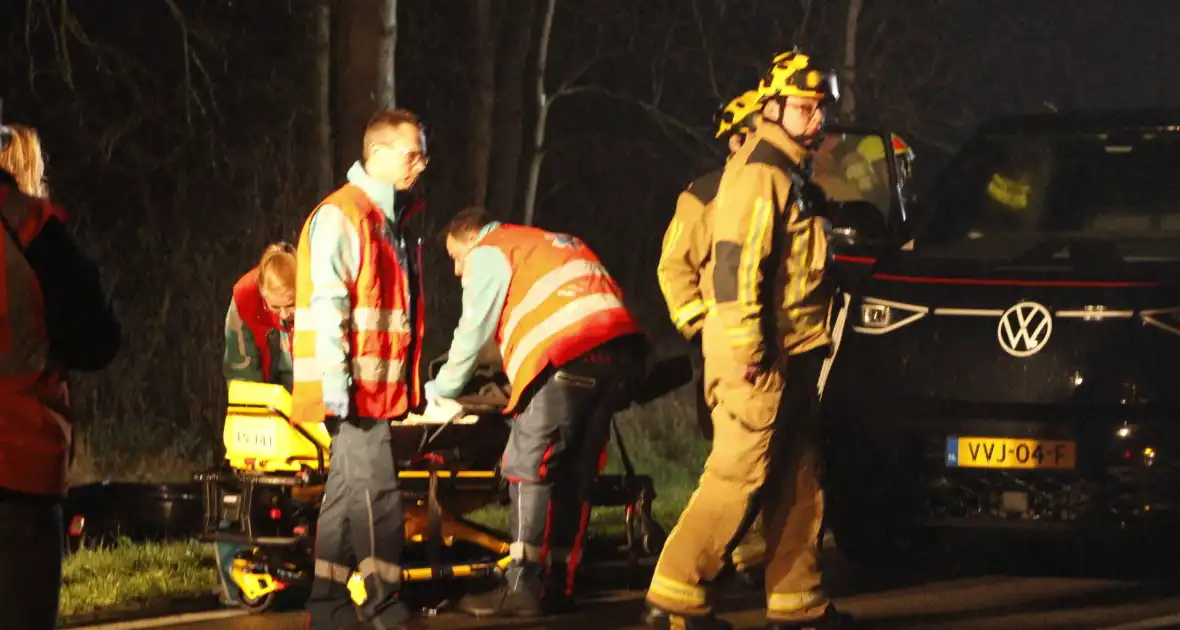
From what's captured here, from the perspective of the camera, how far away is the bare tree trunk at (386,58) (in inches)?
452

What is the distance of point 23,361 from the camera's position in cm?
428

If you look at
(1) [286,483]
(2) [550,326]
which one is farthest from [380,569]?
(2) [550,326]

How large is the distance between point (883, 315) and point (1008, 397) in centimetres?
63

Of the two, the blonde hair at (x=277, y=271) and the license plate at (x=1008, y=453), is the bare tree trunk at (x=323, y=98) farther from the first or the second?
the license plate at (x=1008, y=453)

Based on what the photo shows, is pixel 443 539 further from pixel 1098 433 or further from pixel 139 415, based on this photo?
pixel 139 415

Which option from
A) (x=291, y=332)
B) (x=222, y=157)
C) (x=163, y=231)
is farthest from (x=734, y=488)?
(x=222, y=157)

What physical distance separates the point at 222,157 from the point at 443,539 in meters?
11.6

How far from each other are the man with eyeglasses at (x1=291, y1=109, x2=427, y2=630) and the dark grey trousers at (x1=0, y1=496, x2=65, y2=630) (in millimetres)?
2032

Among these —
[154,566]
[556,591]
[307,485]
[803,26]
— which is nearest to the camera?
[307,485]

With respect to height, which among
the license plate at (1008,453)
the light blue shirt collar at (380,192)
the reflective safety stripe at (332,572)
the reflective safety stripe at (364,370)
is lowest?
the reflective safety stripe at (332,572)

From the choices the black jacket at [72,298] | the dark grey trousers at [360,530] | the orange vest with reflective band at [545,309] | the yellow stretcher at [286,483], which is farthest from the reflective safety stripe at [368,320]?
the black jacket at [72,298]

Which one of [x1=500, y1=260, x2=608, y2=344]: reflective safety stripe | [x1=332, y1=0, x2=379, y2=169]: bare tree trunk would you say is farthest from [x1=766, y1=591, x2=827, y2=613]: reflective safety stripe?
[x1=332, y1=0, x2=379, y2=169]: bare tree trunk

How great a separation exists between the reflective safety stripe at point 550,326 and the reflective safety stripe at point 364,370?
0.92 metres

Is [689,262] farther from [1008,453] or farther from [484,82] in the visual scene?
[484,82]
